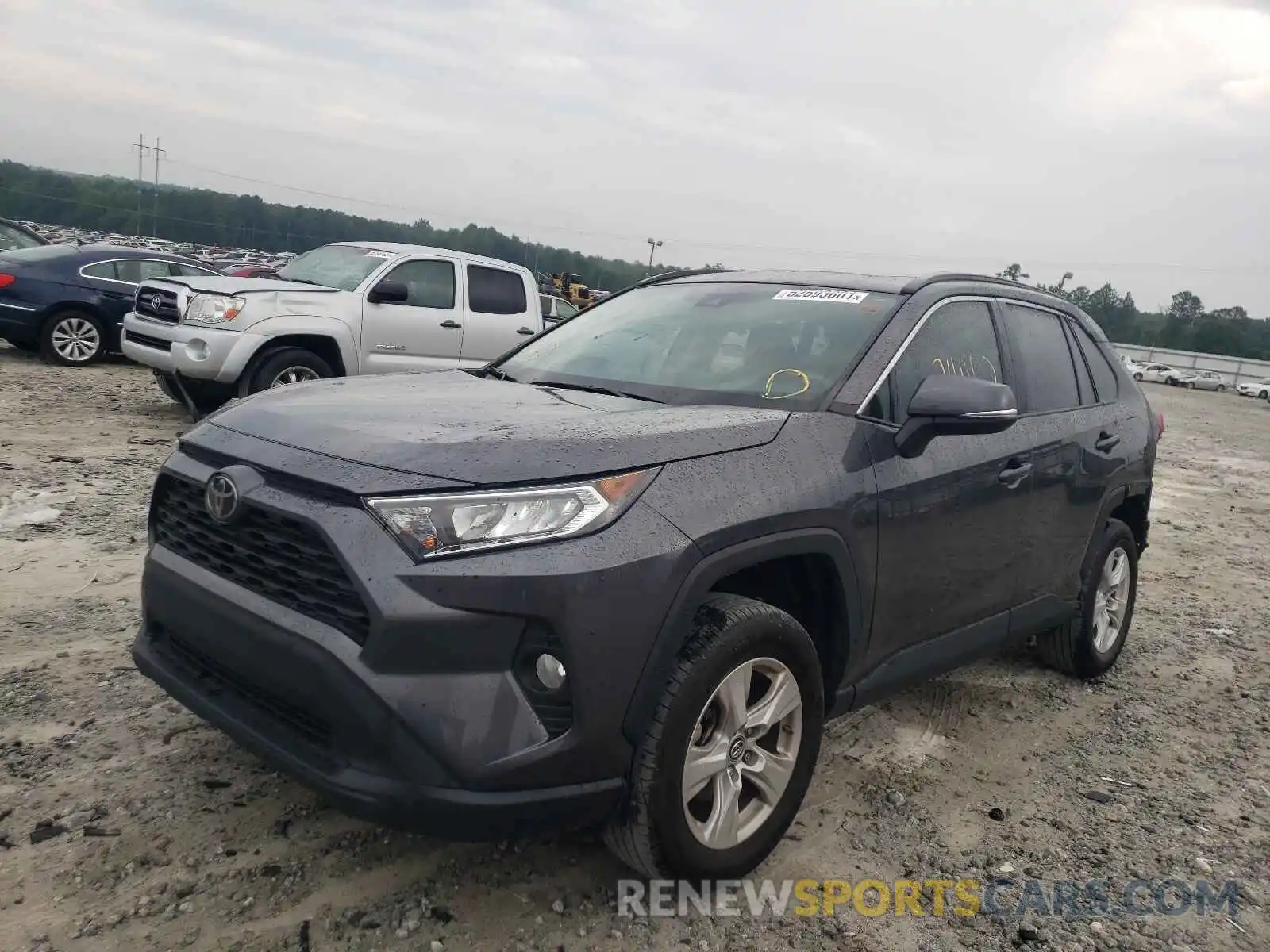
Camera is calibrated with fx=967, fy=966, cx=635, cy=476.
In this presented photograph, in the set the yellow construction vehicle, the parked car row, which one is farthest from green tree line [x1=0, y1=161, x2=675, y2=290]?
the parked car row

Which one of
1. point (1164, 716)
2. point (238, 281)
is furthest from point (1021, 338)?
point (238, 281)

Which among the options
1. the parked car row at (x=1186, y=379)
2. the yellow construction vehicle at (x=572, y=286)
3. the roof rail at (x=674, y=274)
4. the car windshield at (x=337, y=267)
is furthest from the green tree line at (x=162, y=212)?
the parked car row at (x=1186, y=379)

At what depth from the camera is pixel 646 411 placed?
2.85 m

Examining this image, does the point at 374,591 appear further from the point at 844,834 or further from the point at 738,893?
the point at 844,834

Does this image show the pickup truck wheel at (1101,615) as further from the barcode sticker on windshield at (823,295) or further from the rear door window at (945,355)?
the barcode sticker on windshield at (823,295)

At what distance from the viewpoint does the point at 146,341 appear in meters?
8.50

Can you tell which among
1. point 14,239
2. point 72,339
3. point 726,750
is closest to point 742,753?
point 726,750

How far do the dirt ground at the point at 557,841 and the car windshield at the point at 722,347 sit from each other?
1.41m

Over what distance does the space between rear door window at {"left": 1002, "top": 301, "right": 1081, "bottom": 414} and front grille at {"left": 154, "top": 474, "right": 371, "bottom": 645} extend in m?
2.82

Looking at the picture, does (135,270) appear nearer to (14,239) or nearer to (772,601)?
(14,239)

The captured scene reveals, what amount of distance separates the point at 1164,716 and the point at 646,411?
3.04 meters

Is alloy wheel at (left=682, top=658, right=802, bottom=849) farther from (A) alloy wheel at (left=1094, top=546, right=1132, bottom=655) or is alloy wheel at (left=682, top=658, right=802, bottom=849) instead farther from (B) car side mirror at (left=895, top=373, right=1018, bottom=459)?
(A) alloy wheel at (left=1094, top=546, right=1132, bottom=655)

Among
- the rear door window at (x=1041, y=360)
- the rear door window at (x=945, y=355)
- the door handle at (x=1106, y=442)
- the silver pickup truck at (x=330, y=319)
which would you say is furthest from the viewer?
the silver pickup truck at (x=330, y=319)

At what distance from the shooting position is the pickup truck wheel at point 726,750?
235 centimetres
